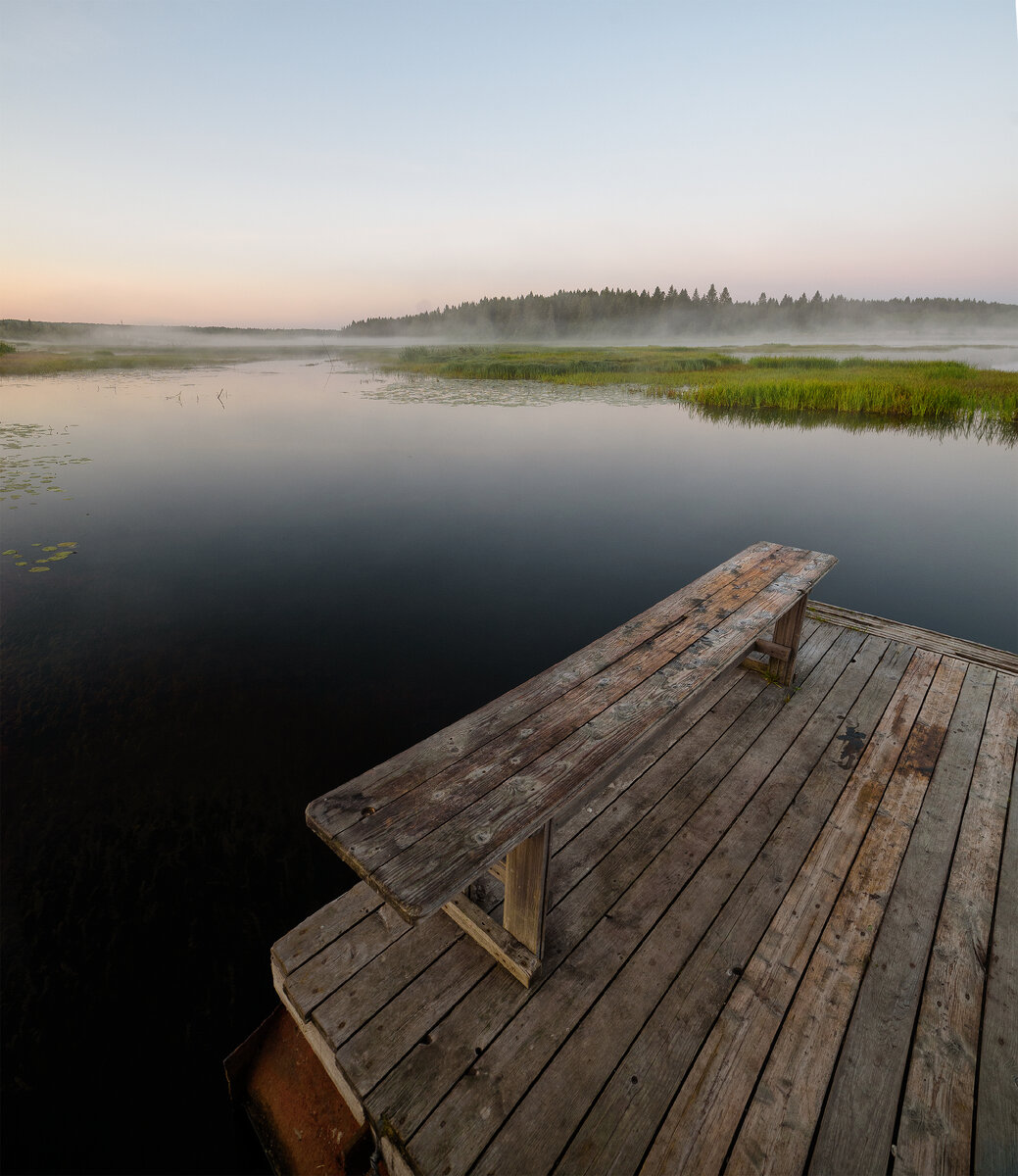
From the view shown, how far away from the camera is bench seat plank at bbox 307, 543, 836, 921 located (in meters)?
1.48

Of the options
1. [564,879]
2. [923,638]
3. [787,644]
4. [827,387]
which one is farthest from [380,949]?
[827,387]

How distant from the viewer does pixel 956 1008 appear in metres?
1.93

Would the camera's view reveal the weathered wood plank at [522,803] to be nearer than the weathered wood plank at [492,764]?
Yes

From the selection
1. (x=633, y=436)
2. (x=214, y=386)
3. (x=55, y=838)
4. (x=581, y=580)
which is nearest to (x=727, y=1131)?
(x=55, y=838)

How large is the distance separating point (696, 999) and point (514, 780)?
1127 mm

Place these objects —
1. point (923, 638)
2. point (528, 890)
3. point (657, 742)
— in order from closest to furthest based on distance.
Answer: point (528, 890) → point (657, 742) → point (923, 638)

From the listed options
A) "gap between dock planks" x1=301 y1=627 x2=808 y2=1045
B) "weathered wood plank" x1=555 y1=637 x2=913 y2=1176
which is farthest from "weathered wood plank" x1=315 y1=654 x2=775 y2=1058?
"weathered wood plank" x1=555 y1=637 x2=913 y2=1176

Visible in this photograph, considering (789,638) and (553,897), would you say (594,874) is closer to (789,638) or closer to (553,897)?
(553,897)

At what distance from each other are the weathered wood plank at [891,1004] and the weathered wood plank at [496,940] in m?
0.95

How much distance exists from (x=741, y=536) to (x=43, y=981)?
9758 millimetres

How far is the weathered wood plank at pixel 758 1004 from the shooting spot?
1594 mm

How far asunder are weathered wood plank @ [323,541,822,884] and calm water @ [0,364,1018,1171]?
6.31ft

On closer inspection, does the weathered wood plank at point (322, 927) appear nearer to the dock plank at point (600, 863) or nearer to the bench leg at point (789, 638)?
the dock plank at point (600, 863)

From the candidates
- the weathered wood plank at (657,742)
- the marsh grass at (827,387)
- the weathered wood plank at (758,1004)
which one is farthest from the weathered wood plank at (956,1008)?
the marsh grass at (827,387)
